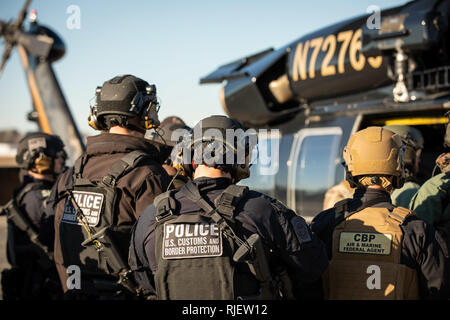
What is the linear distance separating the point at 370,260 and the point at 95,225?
165 centimetres

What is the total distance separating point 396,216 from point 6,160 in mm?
24584

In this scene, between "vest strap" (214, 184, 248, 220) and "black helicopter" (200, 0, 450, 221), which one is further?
"black helicopter" (200, 0, 450, 221)

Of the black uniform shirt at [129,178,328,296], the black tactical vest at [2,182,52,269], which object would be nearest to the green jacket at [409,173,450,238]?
the black uniform shirt at [129,178,328,296]

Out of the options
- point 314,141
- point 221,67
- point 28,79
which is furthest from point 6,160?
point 314,141

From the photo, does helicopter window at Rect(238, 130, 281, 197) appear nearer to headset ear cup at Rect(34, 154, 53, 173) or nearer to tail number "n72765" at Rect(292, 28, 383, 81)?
tail number "n72765" at Rect(292, 28, 383, 81)

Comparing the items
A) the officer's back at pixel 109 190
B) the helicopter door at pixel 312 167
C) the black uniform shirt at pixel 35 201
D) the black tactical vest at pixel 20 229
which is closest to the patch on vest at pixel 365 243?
the officer's back at pixel 109 190

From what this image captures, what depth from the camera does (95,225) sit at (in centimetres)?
331

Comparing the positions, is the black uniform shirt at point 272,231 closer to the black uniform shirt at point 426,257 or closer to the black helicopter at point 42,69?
the black uniform shirt at point 426,257

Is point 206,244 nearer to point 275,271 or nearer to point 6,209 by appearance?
point 275,271

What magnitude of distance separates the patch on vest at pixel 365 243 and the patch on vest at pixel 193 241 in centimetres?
89

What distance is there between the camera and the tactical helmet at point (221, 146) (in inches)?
108

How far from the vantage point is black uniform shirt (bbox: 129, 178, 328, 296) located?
8.48 ft

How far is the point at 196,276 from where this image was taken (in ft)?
8.11

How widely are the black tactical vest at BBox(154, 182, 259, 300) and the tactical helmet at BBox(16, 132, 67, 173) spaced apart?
291 cm
